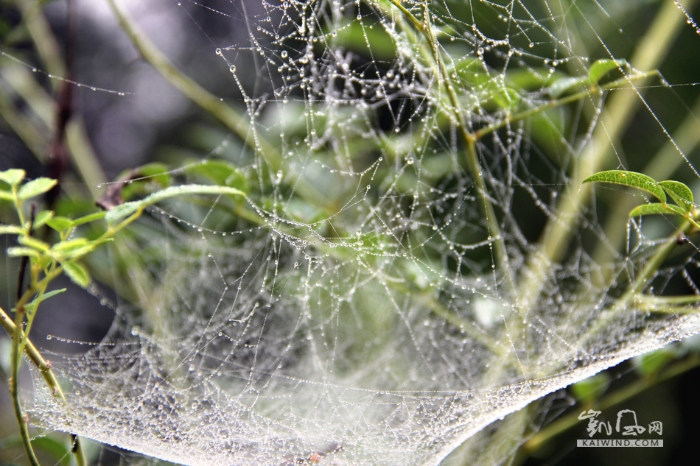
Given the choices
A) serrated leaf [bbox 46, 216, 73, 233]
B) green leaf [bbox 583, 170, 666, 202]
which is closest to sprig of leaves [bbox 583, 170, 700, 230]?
green leaf [bbox 583, 170, 666, 202]

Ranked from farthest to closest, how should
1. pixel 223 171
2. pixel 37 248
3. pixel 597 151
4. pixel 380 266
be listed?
pixel 597 151 → pixel 380 266 → pixel 223 171 → pixel 37 248

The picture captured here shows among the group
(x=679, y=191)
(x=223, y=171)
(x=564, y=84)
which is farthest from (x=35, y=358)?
(x=564, y=84)

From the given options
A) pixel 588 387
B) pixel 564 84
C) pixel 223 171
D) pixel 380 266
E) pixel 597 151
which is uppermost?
pixel 564 84

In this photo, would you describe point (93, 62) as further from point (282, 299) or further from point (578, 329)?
point (578, 329)

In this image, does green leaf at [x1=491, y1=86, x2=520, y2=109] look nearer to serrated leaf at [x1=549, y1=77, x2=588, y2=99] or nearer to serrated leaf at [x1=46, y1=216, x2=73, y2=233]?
serrated leaf at [x1=549, y1=77, x2=588, y2=99]

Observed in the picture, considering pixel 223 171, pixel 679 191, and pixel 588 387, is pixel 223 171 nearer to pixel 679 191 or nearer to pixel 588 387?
pixel 679 191
